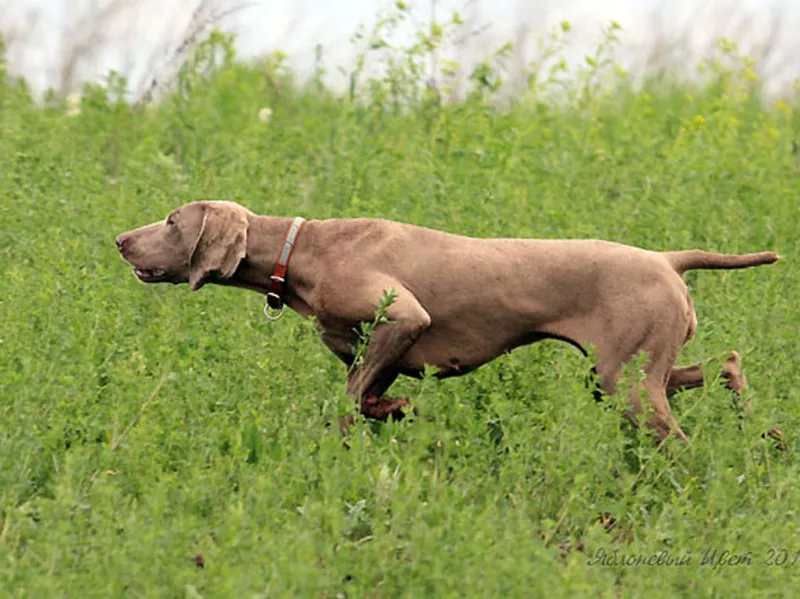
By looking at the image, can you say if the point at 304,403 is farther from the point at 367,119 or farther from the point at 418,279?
the point at 367,119

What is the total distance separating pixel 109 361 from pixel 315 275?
102cm

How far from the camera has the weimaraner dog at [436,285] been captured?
6.53m

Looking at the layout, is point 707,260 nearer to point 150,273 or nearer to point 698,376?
point 698,376

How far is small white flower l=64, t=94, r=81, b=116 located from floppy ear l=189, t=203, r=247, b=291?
15.8ft

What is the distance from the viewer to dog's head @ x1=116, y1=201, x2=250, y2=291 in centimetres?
669

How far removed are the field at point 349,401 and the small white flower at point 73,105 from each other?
0.51ft

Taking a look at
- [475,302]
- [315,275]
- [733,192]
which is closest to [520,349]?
[475,302]

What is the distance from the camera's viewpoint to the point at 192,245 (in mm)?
6773

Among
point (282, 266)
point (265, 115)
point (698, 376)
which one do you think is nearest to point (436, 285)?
point (282, 266)

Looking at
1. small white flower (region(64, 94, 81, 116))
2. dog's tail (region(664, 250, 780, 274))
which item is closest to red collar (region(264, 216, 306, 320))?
dog's tail (region(664, 250, 780, 274))

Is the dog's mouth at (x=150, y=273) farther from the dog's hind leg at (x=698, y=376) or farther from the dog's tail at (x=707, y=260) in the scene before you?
the dog's hind leg at (x=698, y=376)

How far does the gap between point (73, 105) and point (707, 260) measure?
6.19 m

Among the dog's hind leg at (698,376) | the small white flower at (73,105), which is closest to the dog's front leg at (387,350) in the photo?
the dog's hind leg at (698,376)

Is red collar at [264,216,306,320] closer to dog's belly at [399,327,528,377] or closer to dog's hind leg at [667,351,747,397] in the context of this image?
dog's belly at [399,327,528,377]
